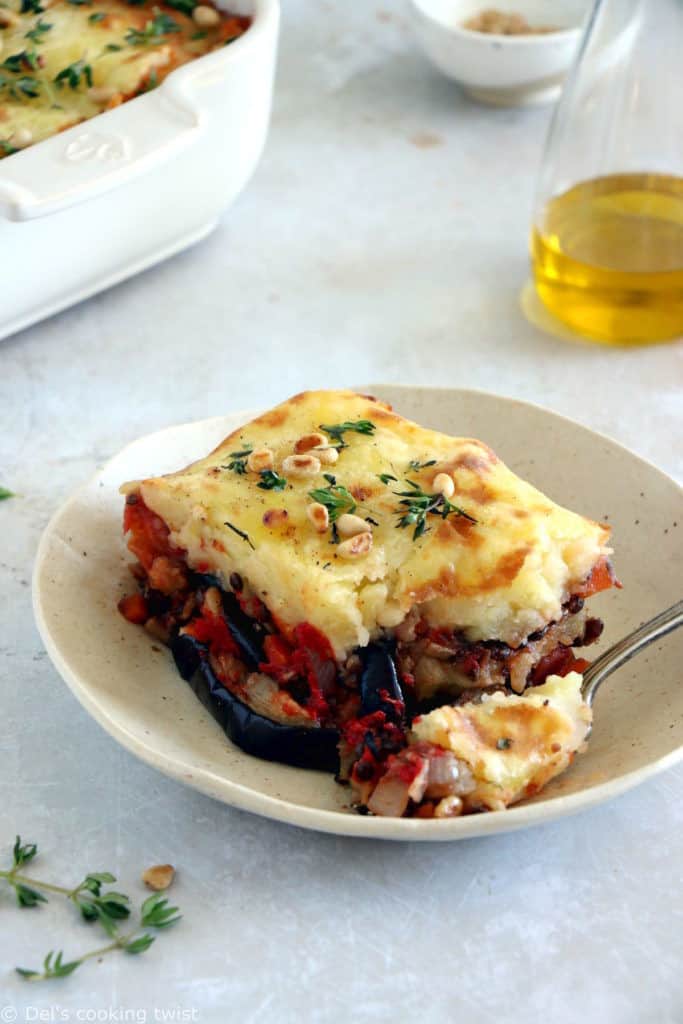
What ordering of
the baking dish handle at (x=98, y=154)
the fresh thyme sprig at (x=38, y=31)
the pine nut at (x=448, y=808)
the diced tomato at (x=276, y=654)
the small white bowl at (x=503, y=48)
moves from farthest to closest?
1. the small white bowl at (x=503, y=48)
2. the fresh thyme sprig at (x=38, y=31)
3. the baking dish handle at (x=98, y=154)
4. the diced tomato at (x=276, y=654)
5. the pine nut at (x=448, y=808)

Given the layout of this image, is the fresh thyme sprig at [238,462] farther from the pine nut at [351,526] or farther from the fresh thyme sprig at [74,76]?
the fresh thyme sprig at [74,76]

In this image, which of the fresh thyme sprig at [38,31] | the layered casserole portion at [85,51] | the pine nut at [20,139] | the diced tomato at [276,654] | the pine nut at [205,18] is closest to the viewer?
the diced tomato at [276,654]

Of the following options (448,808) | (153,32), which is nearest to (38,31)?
(153,32)

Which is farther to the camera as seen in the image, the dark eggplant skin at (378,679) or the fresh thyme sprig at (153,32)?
the fresh thyme sprig at (153,32)

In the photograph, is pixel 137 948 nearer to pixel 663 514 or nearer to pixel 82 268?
pixel 663 514

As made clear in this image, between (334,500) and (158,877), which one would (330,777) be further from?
(334,500)

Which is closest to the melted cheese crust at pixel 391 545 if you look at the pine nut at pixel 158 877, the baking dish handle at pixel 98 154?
the pine nut at pixel 158 877

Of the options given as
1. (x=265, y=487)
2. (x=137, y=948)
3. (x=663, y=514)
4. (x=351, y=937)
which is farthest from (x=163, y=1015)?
(x=663, y=514)
